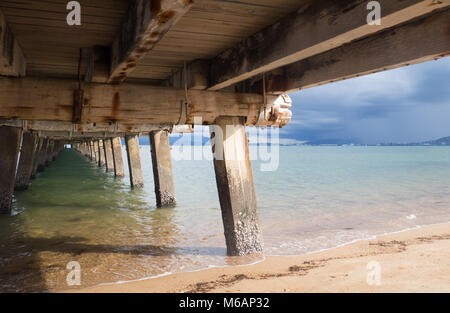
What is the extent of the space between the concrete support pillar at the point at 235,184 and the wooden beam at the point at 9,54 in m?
2.44

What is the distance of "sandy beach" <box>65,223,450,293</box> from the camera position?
12.8 feet

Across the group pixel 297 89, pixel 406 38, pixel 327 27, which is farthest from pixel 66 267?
pixel 406 38

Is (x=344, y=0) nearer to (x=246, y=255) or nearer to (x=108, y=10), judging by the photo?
(x=108, y=10)

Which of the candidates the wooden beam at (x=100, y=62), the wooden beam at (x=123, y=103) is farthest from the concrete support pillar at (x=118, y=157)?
the wooden beam at (x=100, y=62)

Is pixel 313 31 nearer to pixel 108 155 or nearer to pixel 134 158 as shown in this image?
pixel 134 158

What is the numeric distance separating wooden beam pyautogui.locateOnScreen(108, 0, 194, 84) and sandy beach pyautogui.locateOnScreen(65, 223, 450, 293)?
266 cm

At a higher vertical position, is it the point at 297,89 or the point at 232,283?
the point at 297,89

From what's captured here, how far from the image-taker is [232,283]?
13.7 feet

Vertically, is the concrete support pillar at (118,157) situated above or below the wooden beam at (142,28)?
below

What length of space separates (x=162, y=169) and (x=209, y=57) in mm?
6196

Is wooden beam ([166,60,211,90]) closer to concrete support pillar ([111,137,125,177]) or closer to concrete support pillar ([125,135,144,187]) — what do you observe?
concrete support pillar ([125,135,144,187])

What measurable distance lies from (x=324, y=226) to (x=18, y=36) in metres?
7.64

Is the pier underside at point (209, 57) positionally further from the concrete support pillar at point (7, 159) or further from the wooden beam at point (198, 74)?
the concrete support pillar at point (7, 159)

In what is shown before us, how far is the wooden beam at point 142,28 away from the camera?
1.80 metres
